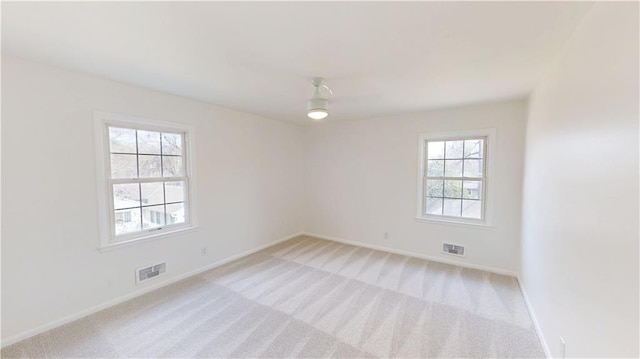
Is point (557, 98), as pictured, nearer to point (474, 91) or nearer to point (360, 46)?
point (474, 91)

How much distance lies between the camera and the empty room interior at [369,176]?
1.40 meters

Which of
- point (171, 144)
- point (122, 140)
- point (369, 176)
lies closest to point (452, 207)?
point (369, 176)

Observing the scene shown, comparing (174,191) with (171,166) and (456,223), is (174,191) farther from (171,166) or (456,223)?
(456,223)

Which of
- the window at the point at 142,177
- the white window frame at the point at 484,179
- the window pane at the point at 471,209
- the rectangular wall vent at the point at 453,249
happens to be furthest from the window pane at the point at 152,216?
the window pane at the point at 471,209

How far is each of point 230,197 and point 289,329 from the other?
220 cm

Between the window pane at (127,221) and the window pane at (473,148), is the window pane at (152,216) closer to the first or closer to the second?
the window pane at (127,221)

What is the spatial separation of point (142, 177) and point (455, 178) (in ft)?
13.7

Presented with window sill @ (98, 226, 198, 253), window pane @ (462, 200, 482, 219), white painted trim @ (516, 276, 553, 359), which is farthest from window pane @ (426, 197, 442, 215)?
window sill @ (98, 226, 198, 253)

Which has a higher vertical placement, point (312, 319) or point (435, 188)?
point (435, 188)

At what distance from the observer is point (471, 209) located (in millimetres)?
3734

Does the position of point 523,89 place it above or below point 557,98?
above

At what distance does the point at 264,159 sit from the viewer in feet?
14.5

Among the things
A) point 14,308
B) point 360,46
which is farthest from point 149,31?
point 14,308

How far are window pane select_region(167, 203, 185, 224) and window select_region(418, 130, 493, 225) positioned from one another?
3500 mm
